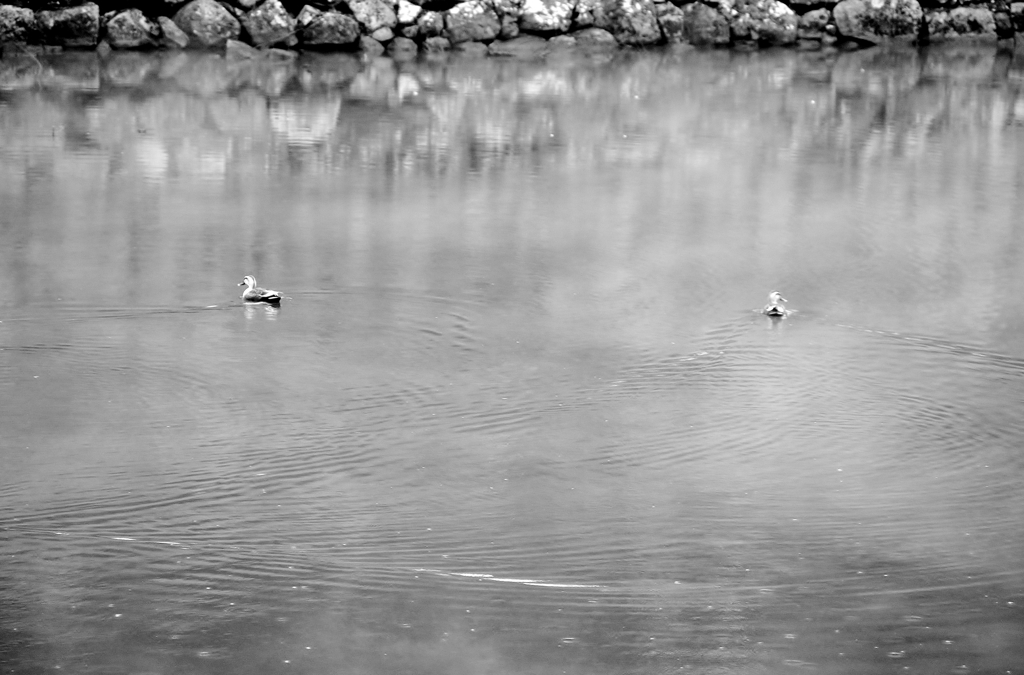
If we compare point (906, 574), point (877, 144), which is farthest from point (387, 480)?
point (877, 144)

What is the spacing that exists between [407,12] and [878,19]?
599cm

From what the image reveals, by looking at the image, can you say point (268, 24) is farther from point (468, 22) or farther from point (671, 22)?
point (671, 22)

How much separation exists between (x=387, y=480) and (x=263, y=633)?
0.97 meters

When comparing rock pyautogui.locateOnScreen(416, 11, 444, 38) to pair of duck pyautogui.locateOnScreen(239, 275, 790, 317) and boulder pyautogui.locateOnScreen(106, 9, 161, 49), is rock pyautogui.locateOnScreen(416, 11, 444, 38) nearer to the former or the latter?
boulder pyautogui.locateOnScreen(106, 9, 161, 49)

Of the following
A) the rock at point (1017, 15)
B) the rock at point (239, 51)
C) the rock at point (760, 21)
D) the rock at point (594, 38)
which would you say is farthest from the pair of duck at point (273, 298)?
the rock at point (1017, 15)

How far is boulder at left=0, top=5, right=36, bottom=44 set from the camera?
15.2 meters

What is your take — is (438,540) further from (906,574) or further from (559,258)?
(559,258)

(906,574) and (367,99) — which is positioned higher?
(367,99)

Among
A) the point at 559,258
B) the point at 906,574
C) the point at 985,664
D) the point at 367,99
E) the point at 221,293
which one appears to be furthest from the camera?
the point at 367,99

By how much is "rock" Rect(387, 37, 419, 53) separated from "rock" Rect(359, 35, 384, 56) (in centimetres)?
12

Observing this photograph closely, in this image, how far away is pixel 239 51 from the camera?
15445 millimetres

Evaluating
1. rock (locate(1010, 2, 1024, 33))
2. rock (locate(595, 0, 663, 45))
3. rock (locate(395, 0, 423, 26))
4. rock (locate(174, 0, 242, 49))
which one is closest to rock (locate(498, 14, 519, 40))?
rock (locate(395, 0, 423, 26))

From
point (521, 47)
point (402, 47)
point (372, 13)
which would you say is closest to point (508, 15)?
point (521, 47)

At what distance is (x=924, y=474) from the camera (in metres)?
4.53
